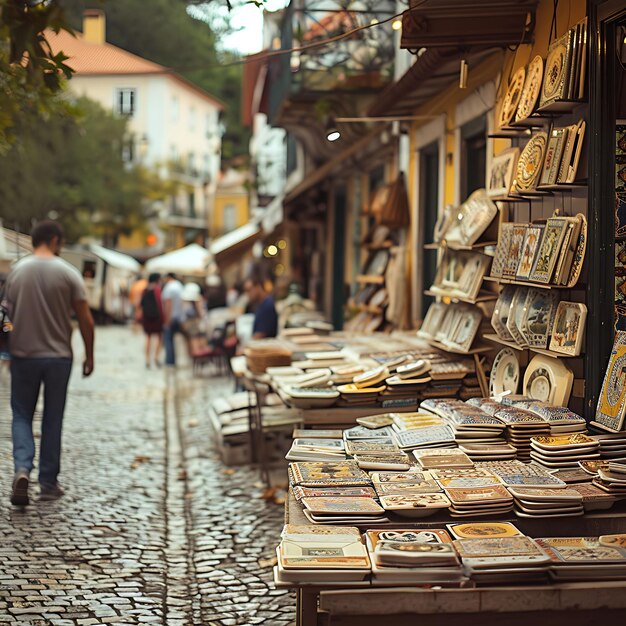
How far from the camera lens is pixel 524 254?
6672 mm

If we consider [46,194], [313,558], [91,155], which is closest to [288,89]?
[313,558]

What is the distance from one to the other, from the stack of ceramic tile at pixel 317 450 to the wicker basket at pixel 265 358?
3.63m

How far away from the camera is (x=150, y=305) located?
21.0 meters

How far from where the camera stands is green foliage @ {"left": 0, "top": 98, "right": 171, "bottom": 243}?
43.7m

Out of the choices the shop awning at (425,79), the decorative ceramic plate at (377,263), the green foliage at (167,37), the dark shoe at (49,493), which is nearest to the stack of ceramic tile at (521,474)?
the shop awning at (425,79)

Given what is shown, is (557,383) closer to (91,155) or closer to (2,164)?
(2,164)

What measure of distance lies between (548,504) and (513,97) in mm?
3254

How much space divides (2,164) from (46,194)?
5561 millimetres

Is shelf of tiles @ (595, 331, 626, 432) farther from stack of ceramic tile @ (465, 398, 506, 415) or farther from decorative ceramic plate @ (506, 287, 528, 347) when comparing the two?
decorative ceramic plate @ (506, 287, 528, 347)

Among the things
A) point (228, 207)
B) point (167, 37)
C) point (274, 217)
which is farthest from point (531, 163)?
point (228, 207)

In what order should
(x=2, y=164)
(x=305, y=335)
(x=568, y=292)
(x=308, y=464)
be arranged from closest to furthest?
1. (x=308, y=464)
2. (x=568, y=292)
3. (x=305, y=335)
4. (x=2, y=164)

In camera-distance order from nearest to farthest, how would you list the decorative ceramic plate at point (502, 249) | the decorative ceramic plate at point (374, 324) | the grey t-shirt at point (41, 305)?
the decorative ceramic plate at point (502, 249)
the grey t-shirt at point (41, 305)
the decorative ceramic plate at point (374, 324)

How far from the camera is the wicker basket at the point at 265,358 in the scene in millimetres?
9711

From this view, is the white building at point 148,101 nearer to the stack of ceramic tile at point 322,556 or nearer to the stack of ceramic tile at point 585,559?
the stack of ceramic tile at point 322,556
